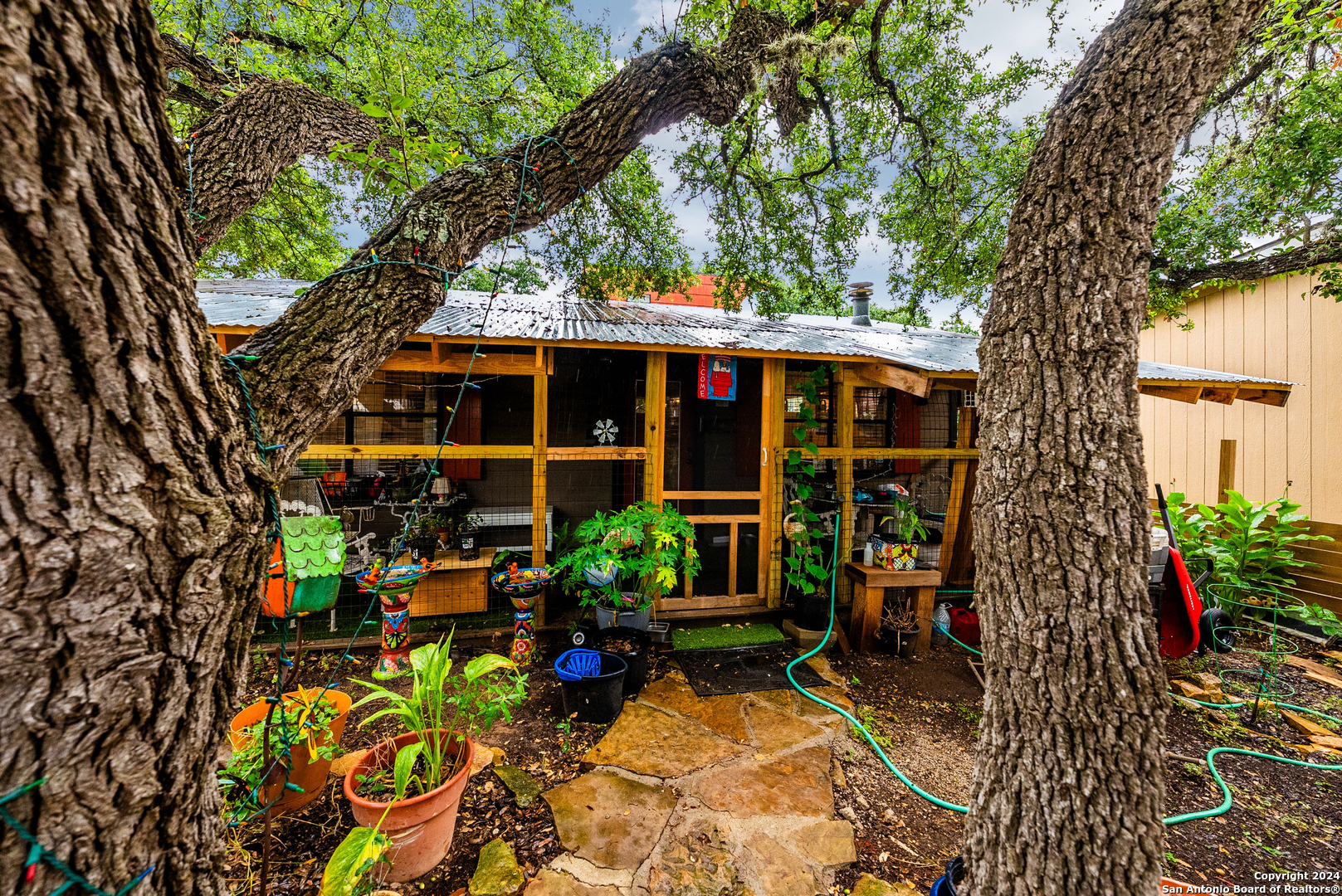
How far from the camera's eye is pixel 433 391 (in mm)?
5949

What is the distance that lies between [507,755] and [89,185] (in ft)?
10.5

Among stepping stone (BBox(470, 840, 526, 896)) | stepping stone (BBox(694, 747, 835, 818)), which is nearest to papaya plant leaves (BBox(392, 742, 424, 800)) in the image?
stepping stone (BBox(470, 840, 526, 896))

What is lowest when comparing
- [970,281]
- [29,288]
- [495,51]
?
[29,288]

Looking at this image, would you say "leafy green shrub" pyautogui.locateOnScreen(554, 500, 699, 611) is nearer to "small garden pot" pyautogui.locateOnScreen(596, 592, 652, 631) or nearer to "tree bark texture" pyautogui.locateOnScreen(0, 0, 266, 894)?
"small garden pot" pyautogui.locateOnScreen(596, 592, 652, 631)

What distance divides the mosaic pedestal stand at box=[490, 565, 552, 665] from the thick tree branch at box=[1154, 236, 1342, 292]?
7.24 m

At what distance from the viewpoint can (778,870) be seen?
2254 millimetres

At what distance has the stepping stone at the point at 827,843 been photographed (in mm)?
2315

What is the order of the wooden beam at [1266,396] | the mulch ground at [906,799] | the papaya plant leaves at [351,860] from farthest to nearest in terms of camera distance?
the wooden beam at [1266,396], the mulch ground at [906,799], the papaya plant leaves at [351,860]

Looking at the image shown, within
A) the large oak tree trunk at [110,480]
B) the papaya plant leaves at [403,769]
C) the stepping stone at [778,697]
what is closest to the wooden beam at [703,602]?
the stepping stone at [778,697]

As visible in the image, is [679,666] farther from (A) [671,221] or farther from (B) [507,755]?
(A) [671,221]

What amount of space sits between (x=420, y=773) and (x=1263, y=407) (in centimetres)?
969

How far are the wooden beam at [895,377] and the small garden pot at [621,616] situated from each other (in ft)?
9.81

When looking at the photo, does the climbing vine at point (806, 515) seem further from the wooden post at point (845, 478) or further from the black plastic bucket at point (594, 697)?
the black plastic bucket at point (594, 697)

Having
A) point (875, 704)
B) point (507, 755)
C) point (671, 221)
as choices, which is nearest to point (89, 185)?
point (507, 755)
